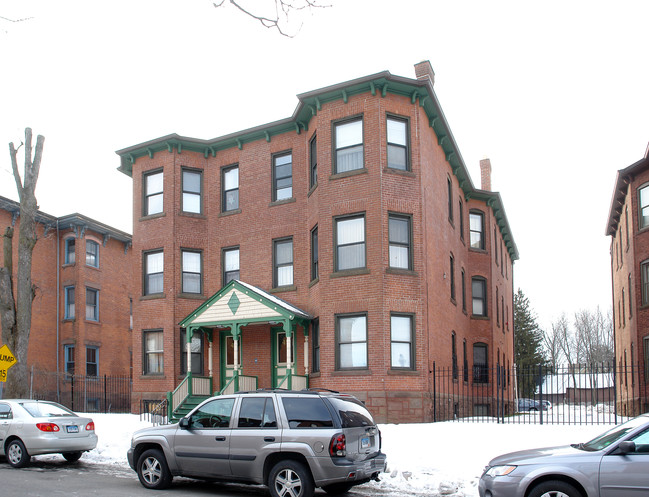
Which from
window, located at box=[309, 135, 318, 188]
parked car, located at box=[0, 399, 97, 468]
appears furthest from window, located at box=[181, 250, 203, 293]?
parked car, located at box=[0, 399, 97, 468]

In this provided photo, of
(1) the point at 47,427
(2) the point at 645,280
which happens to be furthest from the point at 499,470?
(2) the point at 645,280

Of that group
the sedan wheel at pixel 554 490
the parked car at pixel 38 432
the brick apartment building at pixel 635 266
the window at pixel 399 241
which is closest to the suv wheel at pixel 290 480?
the sedan wheel at pixel 554 490

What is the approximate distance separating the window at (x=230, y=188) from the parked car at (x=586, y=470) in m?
18.5

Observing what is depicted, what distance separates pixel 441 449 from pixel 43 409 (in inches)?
340

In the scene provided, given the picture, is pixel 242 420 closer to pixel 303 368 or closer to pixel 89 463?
pixel 89 463

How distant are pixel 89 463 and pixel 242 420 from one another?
5.94 meters

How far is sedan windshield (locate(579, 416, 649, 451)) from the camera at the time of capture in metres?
8.50

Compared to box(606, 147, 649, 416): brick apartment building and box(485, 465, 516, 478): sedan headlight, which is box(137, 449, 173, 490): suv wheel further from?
box(606, 147, 649, 416): brick apartment building

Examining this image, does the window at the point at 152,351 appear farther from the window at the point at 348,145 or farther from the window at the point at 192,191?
the window at the point at 348,145

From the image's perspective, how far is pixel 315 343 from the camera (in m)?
22.2

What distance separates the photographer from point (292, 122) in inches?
952

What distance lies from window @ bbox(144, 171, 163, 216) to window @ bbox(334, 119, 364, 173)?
813cm

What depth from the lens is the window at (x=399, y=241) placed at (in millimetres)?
21078

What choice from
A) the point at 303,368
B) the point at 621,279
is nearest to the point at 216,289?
the point at 303,368
